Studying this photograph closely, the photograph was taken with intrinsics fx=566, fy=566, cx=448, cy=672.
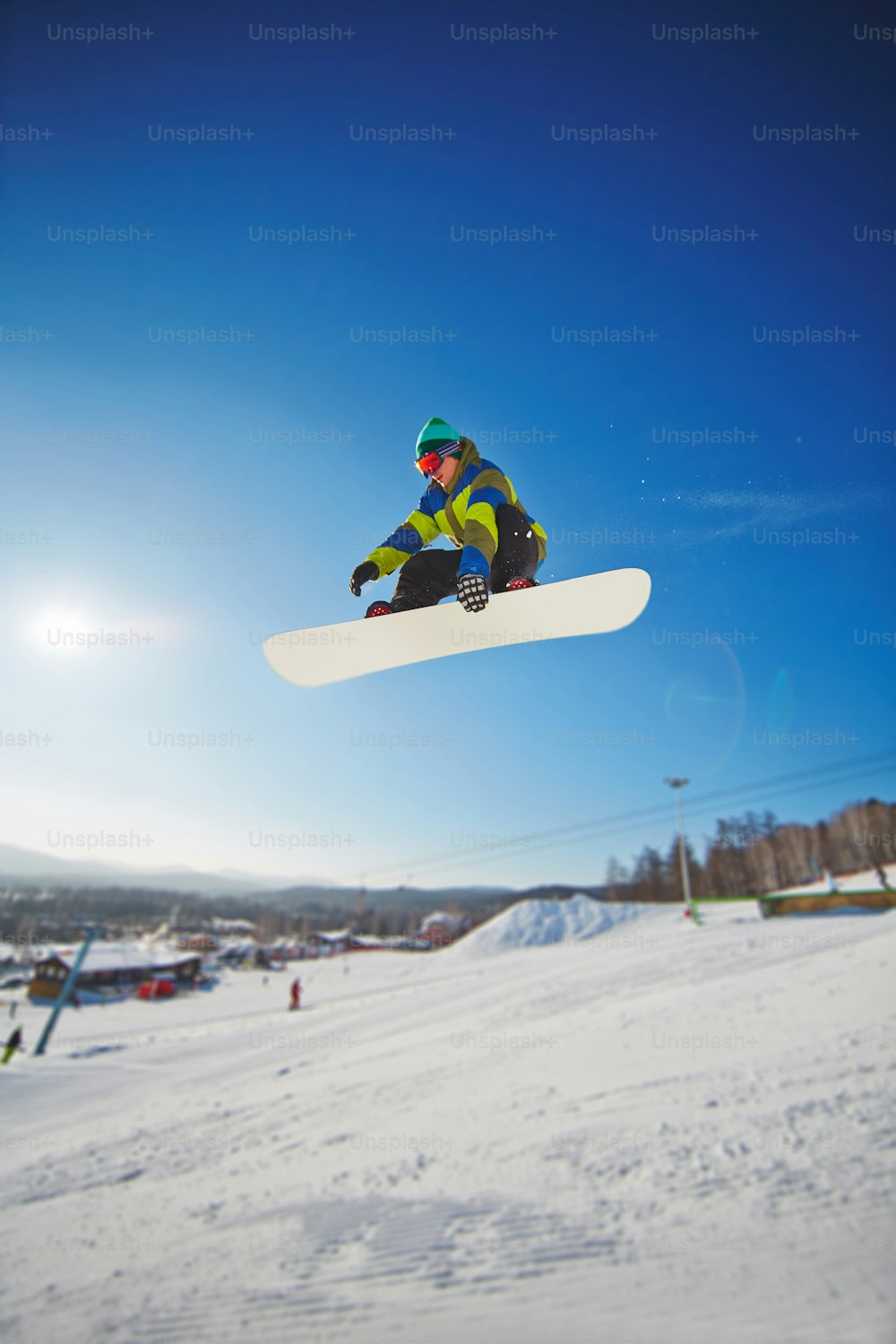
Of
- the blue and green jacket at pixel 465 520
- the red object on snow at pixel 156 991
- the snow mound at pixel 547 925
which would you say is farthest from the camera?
the snow mound at pixel 547 925

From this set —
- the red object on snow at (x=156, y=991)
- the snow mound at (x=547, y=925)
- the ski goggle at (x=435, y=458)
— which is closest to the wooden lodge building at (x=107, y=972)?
the red object on snow at (x=156, y=991)

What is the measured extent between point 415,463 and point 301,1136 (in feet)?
36.2

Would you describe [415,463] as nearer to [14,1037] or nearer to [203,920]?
[14,1037]

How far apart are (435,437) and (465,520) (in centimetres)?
56

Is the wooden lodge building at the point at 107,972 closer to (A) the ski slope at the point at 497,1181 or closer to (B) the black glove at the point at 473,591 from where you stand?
(A) the ski slope at the point at 497,1181

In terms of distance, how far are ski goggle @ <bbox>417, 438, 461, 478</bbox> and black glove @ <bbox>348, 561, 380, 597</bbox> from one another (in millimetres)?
688

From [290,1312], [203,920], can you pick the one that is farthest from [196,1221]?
[203,920]

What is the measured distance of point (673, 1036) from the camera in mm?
11898

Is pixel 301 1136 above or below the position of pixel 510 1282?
below

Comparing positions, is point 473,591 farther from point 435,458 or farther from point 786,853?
point 786,853

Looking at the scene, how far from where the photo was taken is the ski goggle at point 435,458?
353 centimetres

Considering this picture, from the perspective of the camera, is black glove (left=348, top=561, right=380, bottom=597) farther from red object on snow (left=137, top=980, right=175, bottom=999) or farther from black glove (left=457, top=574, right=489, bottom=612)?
red object on snow (left=137, top=980, right=175, bottom=999)

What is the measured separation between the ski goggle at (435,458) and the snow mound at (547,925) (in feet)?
132

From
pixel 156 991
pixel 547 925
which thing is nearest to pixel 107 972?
pixel 156 991
